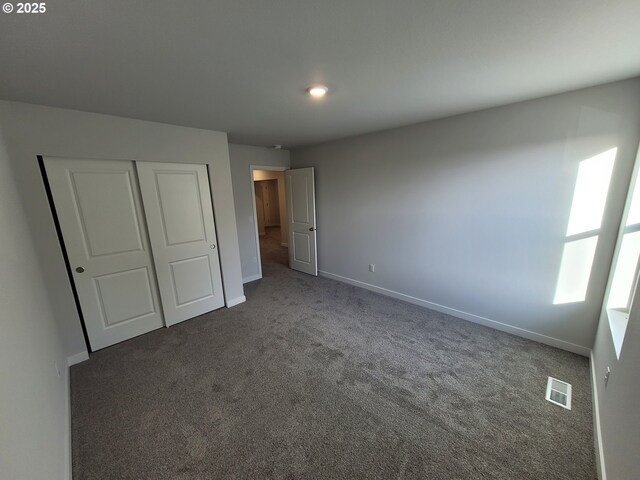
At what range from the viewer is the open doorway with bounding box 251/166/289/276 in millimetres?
5680

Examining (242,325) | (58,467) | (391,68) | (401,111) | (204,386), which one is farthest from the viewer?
(242,325)

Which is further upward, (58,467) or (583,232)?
(583,232)

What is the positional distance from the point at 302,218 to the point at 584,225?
12.0 feet

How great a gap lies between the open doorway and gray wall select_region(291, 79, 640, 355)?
221cm

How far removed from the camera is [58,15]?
102 cm

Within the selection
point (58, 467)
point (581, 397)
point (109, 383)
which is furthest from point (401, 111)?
point (109, 383)

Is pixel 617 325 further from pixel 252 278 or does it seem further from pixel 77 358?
pixel 77 358

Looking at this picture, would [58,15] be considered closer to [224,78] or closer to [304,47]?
[224,78]

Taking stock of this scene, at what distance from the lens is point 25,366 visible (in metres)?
1.18

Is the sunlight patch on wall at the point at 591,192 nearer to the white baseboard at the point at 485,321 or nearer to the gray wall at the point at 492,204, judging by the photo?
the gray wall at the point at 492,204

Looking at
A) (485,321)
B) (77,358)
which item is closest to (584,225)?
(485,321)

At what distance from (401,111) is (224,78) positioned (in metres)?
1.74

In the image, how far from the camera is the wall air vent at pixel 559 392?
1813 mm

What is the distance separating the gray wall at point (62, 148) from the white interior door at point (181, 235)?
202 mm
